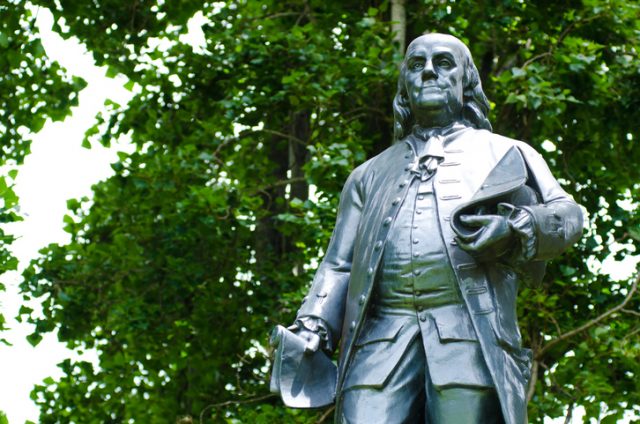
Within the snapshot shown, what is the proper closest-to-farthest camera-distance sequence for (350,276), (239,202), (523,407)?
(523,407), (350,276), (239,202)

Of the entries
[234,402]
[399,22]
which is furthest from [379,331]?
[399,22]

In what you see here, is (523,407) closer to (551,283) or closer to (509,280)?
(509,280)

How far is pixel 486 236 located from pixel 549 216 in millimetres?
289

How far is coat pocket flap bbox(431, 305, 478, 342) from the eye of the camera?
6.59 meters

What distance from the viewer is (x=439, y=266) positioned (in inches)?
265

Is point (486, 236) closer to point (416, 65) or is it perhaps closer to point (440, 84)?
point (440, 84)

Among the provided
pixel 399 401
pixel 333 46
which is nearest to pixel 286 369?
pixel 399 401

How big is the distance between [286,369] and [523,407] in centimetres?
98

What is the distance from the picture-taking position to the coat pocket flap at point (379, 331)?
671 centimetres

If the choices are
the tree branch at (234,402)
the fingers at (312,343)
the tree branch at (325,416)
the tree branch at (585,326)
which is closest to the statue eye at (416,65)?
the fingers at (312,343)

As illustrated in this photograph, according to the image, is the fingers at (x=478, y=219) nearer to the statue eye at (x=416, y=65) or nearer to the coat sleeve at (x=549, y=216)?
the coat sleeve at (x=549, y=216)

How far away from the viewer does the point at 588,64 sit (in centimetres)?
1447

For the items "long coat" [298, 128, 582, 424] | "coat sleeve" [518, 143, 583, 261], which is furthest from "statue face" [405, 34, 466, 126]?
"coat sleeve" [518, 143, 583, 261]

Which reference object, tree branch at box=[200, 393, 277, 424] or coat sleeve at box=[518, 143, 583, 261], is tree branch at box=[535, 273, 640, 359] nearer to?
tree branch at box=[200, 393, 277, 424]
